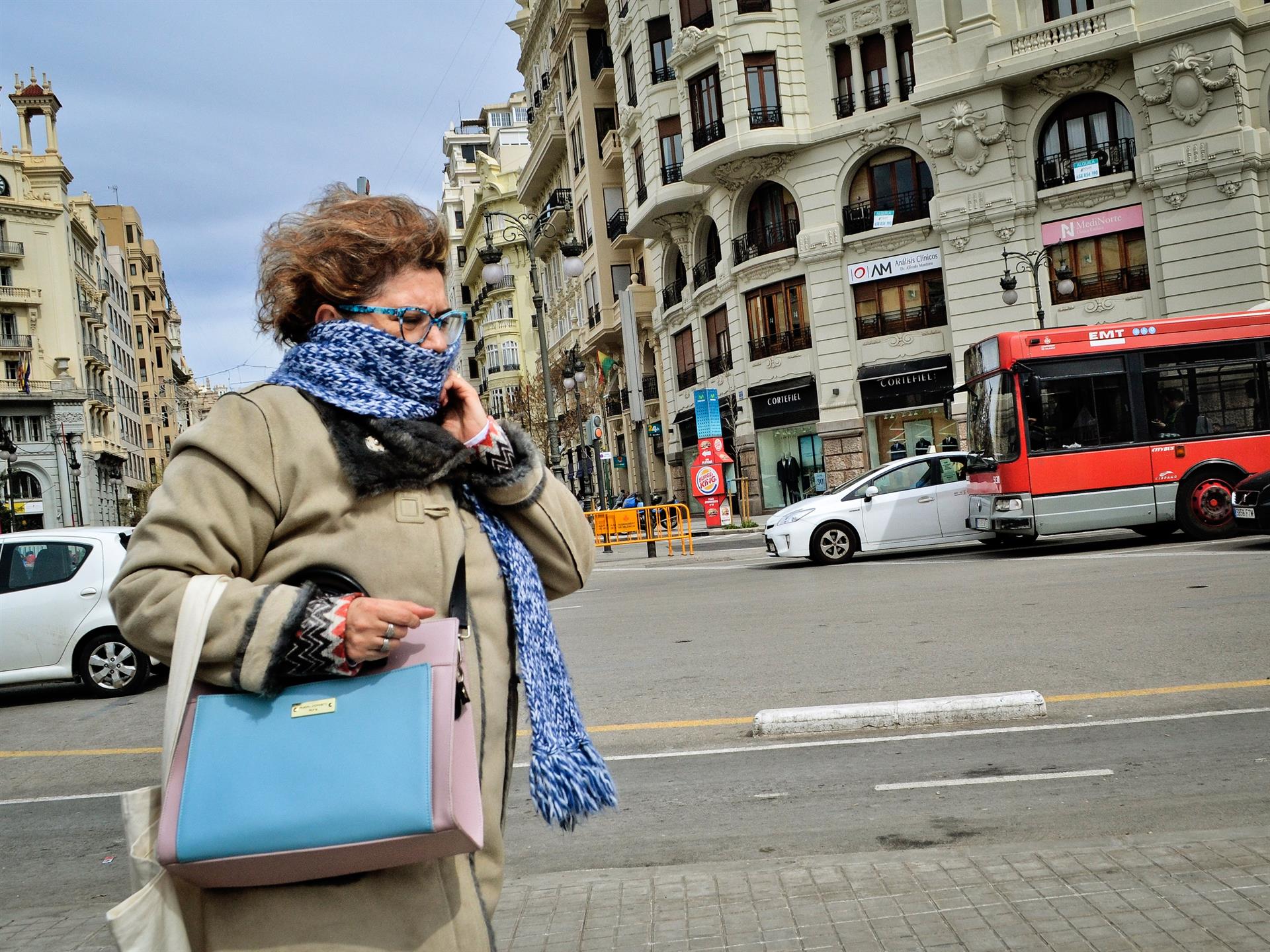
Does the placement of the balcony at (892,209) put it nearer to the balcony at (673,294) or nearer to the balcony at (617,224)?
the balcony at (673,294)

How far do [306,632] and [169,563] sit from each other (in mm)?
271

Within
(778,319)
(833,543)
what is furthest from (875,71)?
(833,543)

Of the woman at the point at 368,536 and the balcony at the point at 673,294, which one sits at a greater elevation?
the balcony at the point at 673,294

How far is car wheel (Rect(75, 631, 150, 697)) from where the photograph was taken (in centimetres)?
1110

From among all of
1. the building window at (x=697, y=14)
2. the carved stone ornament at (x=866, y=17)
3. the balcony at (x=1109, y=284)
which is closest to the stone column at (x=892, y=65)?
the carved stone ornament at (x=866, y=17)

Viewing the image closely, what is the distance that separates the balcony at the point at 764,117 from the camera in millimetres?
37156

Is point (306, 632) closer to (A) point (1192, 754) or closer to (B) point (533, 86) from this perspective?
(A) point (1192, 754)

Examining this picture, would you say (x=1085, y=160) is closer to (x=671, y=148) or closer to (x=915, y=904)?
(x=671, y=148)

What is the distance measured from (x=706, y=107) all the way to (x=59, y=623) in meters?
30.9

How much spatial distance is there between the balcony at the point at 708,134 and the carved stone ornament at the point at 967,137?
6.95m

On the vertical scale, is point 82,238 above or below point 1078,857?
above

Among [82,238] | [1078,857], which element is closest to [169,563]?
[1078,857]

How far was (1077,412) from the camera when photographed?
17344mm

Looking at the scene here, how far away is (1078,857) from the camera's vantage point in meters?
4.37
